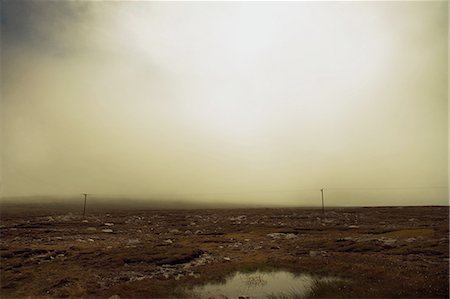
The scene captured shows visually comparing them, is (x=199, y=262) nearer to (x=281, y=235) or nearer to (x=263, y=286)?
(x=263, y=286)

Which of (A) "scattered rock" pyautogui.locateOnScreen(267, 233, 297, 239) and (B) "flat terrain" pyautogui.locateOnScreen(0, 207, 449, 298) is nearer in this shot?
(B) "flat terrain" pyautogui.locateOnScreen(0, 207, 449, 298)

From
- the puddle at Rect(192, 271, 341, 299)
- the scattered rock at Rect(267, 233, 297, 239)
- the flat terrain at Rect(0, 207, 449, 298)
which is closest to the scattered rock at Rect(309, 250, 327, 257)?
the flat terrain at Rect(0, 207, 449, 298)

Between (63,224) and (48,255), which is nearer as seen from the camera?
(48,255)

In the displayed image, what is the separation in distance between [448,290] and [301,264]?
10.5 m

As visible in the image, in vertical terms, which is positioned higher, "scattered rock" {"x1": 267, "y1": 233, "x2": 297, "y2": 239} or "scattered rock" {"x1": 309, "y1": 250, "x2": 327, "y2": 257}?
"scattered rock" {"x1": 309, "y1": 250, "x2": 327, "y2": 257}

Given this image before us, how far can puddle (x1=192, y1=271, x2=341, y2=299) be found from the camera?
→ 19578 millimetres

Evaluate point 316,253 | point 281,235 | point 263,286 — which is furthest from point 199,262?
point 281,235

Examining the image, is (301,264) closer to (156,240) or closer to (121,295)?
(121,295)

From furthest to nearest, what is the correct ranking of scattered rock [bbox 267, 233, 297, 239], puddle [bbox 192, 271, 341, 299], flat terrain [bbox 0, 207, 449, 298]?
scattered rock [bbox 267, 233, 297, 239] → flat terrain [bbox 0, 207, 449, 298] → puddle [bbox 192, 271, 341, 299]

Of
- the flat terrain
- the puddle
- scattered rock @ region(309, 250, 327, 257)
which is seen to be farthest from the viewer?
scattered rock @ region(309, 250, 327, 257)

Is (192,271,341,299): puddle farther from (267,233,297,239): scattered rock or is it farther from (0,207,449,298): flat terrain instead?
(267,233,297,239): scattered rock

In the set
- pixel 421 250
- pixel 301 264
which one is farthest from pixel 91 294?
pixel 421 250

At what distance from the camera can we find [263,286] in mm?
21172

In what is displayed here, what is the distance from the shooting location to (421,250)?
29.4 metres
